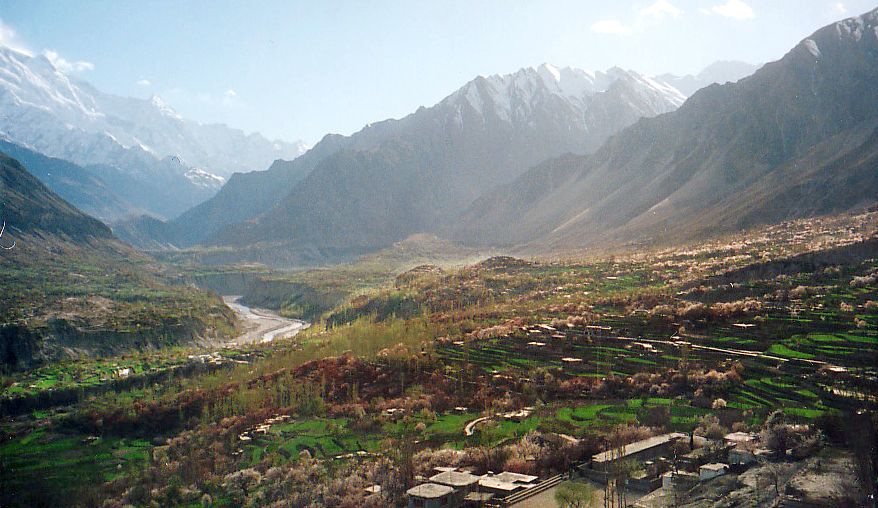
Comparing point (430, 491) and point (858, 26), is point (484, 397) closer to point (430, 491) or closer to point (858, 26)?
point (430, 491)

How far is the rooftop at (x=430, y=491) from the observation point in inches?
751

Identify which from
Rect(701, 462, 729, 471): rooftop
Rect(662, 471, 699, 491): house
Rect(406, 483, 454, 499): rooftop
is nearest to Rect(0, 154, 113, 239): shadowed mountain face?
Rect(406, 483, 454, 499): rooftop

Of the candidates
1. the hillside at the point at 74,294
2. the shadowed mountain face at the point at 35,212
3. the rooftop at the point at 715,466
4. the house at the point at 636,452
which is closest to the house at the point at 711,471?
the rooftop at the point at 715,466

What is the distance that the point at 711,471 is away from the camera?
18.5 m

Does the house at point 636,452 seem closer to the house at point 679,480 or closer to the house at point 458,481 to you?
the house at point 679,480

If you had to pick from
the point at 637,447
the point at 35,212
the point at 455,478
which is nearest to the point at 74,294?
the point at 35,212

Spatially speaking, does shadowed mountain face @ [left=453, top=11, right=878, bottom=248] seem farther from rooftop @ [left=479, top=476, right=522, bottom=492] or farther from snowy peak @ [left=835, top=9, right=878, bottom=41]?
rooftop @ [left=479, top=476, right=522, bottom=492]

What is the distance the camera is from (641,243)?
10500 centimetres

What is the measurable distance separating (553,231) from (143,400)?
126131 mm

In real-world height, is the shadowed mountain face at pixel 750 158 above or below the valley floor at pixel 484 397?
above

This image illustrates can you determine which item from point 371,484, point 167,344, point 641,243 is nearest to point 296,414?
point 371,484

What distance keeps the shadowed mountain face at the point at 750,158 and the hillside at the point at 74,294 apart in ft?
220

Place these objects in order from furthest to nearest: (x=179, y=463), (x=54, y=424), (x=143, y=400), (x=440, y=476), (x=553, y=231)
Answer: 1. (x=553, y=231)
2. (x=143, y=400)
3. (x=54, y=424)
4. (x=179, y=463)
5. (x=440, y=476)

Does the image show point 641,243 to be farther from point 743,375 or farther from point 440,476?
point 440,476
